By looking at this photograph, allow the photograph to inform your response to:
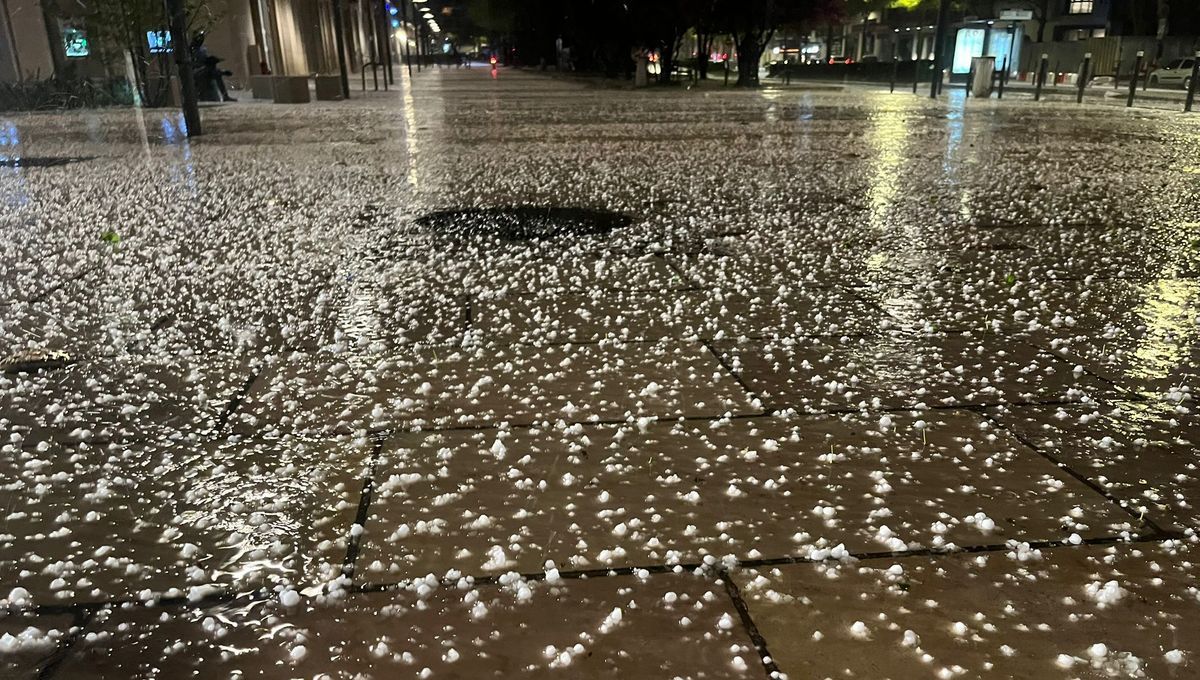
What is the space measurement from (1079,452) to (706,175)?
5.31 meters

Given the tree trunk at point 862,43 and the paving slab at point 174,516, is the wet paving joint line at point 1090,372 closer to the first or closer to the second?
the paving slab at point 174,516

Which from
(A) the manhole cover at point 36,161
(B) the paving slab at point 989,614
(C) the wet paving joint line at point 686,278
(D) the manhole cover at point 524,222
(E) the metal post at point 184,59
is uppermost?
(E) the metal post at point 184,59

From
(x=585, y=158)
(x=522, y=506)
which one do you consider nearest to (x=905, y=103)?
(x=585, y=158)

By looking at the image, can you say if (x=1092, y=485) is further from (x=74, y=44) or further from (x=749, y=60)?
(x=749, y=60)

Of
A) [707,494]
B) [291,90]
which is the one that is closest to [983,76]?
[291,90]

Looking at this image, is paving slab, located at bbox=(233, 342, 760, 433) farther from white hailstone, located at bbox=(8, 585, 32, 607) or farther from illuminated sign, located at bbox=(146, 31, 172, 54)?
illuminated sign, located at bbox=(146, 31, 172, 54)

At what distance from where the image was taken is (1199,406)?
2383 mm

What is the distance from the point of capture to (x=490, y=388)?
2.55 metres

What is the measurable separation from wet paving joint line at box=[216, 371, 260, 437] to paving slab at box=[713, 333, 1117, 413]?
1519 millimetres

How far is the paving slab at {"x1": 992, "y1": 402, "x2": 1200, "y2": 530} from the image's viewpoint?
1.88m

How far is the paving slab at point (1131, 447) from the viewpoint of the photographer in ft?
6.16

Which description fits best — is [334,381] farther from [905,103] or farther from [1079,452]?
[905,103]

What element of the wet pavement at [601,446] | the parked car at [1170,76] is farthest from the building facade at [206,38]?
the parked car at [1170,76]

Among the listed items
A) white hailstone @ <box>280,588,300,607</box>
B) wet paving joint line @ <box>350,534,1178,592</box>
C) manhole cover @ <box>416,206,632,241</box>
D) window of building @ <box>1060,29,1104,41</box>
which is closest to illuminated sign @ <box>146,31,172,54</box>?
manhole cover @ <box>416,206,632,241</box>
